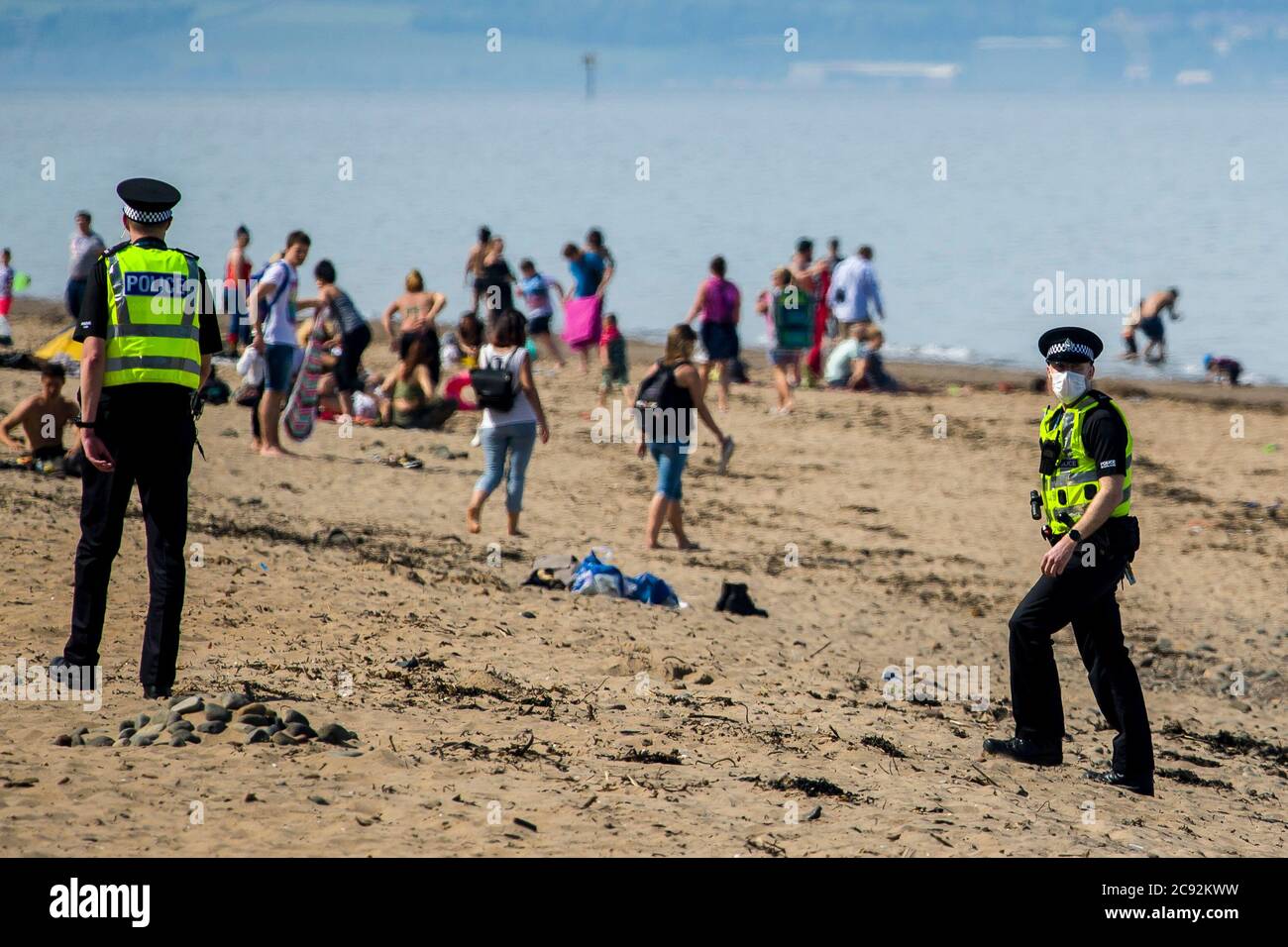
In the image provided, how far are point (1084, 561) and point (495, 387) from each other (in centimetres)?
551

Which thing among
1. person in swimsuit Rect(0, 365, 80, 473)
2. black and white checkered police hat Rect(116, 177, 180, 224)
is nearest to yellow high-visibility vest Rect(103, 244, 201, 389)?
black and white checkered police hat Rect(116, 177, 180, 224)

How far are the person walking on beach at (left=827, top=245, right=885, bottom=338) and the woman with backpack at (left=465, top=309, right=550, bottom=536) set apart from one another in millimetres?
11139

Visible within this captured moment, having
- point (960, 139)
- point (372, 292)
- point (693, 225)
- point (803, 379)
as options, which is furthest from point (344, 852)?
point (960, 139)

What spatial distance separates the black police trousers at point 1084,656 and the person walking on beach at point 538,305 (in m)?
16.0

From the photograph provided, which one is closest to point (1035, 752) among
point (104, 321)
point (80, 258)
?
point (104, 321)

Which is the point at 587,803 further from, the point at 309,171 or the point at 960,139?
the point at 960,139

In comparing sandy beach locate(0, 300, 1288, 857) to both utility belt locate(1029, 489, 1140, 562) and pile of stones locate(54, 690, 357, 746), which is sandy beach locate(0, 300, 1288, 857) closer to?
pile of stones locate(54, 690, 357, 746)

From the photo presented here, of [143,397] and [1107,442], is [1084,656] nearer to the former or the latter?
[1107,442]

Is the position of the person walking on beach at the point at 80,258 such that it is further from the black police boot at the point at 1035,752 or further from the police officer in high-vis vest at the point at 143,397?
the black police boot at the point at 1035,752

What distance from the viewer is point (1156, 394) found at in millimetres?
22500

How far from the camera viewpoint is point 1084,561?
6.84 metres

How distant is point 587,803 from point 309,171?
3847 inches

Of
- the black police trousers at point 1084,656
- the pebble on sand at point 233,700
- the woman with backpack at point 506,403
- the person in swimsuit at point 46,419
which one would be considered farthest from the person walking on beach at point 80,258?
the black police trousers at point 1084,656

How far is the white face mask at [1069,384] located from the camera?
6.95 m
